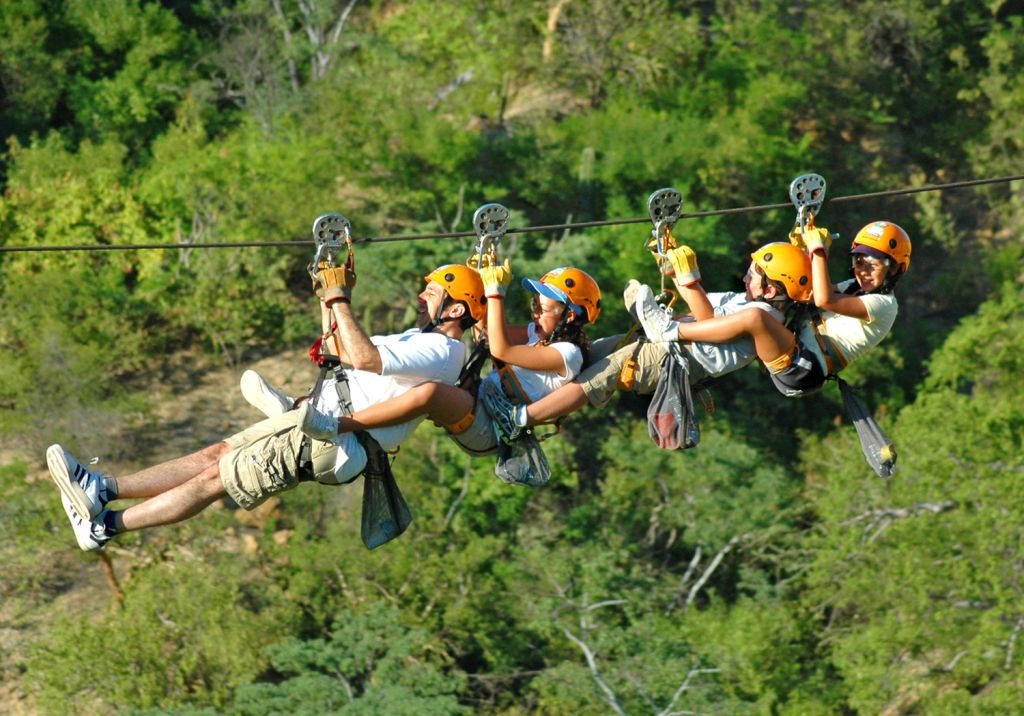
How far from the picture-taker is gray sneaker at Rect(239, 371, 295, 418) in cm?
969

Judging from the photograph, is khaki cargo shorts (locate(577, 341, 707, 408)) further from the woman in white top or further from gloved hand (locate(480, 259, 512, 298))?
gloved hand (locate(480, 259, 512, 298))

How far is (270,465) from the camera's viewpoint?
9.31 m

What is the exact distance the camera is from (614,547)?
954 inches

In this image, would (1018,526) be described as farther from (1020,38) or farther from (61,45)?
(61,45)

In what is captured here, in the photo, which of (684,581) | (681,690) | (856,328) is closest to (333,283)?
(856,328)

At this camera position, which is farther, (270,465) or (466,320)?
(466,320)

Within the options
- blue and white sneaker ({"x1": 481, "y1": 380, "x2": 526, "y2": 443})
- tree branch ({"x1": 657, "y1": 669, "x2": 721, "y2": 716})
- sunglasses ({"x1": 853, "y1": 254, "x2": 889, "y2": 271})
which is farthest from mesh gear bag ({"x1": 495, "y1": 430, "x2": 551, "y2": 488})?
tree branch ({"x1": 657, "y1": 669, "x2": 721, "y2": 716})

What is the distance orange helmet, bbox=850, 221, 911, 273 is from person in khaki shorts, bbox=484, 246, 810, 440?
0.44m

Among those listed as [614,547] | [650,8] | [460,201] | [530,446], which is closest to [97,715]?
[614,547]

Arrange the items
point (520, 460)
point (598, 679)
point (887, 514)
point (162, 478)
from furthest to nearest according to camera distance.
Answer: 1. point (887, 514)
2. point (598, 679)
3. point (520, 460)
4. point (162, 478)

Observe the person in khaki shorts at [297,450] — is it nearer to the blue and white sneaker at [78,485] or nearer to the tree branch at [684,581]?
the blue and white sneaker at [78,485]

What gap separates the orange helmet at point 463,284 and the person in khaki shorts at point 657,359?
1.79 feet

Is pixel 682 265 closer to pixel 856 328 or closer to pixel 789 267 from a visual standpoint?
pixel 789 267

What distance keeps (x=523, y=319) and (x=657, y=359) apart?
15.4 m
